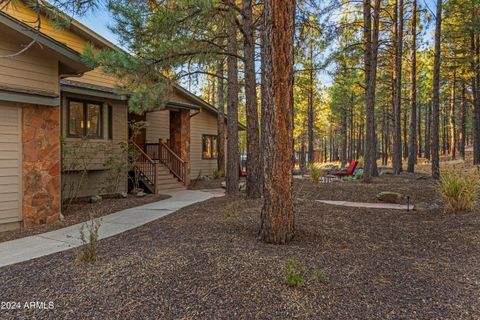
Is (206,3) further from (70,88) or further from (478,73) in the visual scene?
(478,73)

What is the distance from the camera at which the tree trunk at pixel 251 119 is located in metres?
7.45

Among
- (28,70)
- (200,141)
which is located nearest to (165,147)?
(200,141)

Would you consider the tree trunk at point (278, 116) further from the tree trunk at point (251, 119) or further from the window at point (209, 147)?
the window at point (209, 147)

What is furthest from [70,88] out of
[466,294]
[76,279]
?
[466,294]

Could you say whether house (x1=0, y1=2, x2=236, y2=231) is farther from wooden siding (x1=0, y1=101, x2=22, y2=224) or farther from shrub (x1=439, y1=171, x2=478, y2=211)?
shrub (x1=439, y1=171, x2=478, y2=211)

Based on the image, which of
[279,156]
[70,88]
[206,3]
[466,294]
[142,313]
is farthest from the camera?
[70,88]

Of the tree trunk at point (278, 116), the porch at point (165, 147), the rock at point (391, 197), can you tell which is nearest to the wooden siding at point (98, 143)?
the porch at point (165, 147)

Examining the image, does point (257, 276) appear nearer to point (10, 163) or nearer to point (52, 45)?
Result: point (10, 163)

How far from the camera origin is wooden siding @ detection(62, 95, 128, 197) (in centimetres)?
853

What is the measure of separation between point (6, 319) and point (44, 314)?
0.94 ft

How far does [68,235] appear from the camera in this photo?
5.24m

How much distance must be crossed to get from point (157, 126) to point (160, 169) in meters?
2.48

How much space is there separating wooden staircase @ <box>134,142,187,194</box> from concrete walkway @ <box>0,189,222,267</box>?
2697mm

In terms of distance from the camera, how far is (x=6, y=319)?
2.47 m
